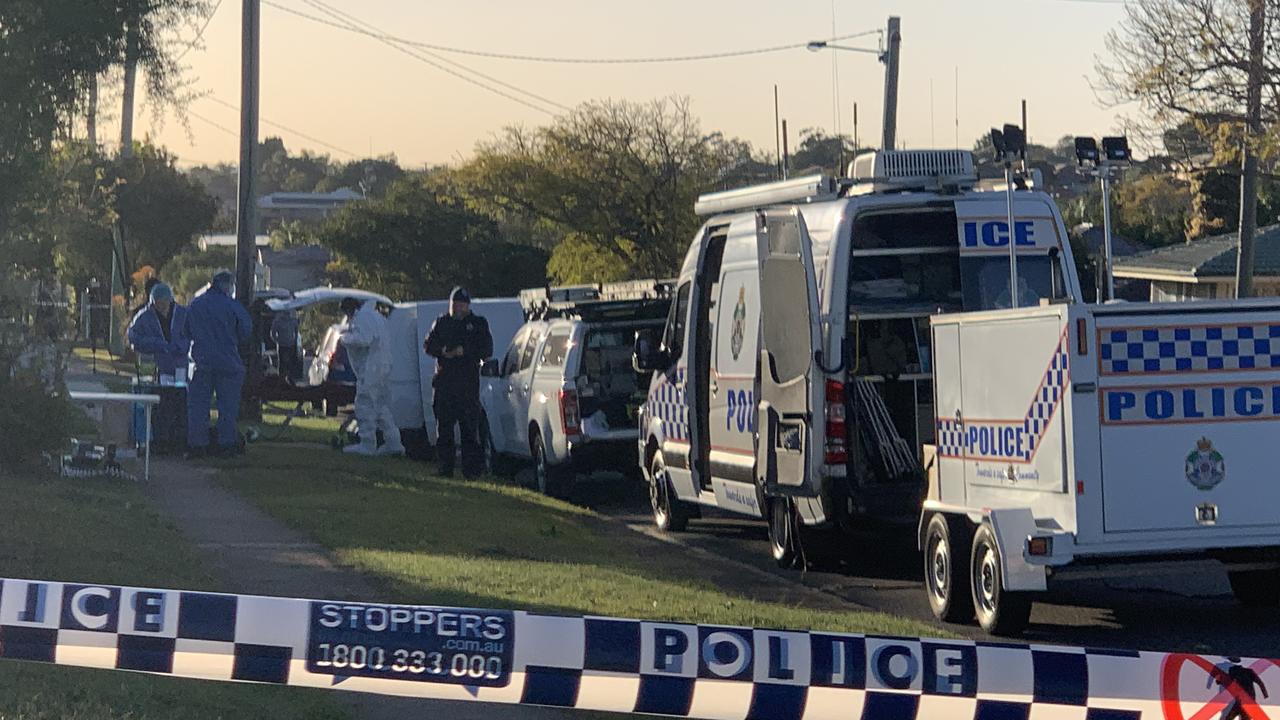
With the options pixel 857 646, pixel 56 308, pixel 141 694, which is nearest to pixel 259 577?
pixel 141 694

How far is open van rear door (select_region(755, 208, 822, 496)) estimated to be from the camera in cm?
1229

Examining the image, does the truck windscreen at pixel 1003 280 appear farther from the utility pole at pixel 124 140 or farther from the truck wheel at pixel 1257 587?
the utility pole at pixel 124 140

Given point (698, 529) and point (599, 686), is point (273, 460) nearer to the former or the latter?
point (698, 529)

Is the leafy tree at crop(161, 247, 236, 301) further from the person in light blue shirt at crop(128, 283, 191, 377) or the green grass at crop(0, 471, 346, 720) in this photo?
the green grass at crop(0, 471, 346, 720)

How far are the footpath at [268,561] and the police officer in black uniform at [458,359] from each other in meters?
2.60

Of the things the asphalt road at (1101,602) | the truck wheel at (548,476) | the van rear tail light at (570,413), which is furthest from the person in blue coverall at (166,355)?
the asphalt road at (1101,602)

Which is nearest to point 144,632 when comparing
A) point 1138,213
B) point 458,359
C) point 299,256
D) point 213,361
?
point 458,359

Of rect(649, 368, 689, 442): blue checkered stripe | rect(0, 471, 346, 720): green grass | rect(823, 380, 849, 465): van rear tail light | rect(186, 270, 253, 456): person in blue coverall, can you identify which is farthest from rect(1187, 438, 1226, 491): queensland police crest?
rect(186, 270, 253, 456): person in blue coverall

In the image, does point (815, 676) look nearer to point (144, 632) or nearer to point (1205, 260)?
point (144, 632)

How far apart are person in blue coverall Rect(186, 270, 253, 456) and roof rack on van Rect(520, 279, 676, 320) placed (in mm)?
3397

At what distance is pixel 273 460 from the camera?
21.8 meters

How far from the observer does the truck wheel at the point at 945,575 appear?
424 inches

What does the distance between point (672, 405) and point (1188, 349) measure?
620 centimetres

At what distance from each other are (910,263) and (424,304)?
39.0ft
